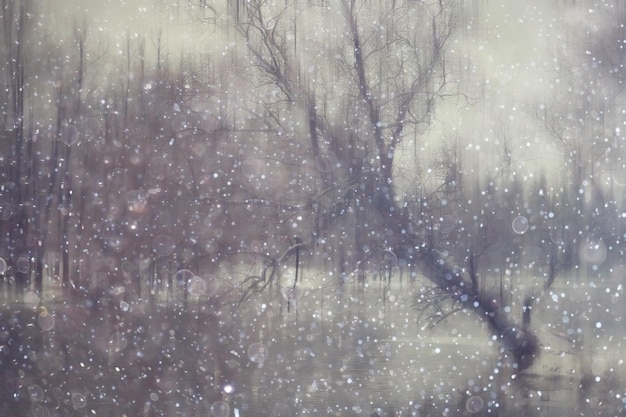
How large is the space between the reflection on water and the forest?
106mm

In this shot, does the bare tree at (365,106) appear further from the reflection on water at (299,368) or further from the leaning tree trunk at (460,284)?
the reflection on water at (299,368)

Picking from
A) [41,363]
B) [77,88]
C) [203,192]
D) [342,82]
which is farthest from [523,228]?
[41,363]

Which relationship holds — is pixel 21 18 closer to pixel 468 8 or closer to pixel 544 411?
pixel 468 8

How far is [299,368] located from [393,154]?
46.7 inches

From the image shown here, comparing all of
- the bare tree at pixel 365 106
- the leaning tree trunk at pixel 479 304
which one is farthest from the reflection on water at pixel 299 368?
the bare tree at pixel 365 106

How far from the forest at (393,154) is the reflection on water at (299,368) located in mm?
106

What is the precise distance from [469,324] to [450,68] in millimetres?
1185

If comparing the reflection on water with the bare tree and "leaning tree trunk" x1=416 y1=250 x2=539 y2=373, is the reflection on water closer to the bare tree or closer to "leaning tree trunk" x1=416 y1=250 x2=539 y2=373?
"leaning tree trunk" x1=416 y1=250 x2=539 y2=373

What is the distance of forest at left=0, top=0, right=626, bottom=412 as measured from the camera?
132 inches

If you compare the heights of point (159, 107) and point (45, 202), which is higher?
point (159, 107)

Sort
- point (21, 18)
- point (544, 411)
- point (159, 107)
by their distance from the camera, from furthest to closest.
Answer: point (21, 18) → point (159, 107) → point (544, 411)

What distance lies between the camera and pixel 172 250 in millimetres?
3494

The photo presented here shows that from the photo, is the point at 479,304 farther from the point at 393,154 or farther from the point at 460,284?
the point at 393,154

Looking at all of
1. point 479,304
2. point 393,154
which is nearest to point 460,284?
point 479,304
